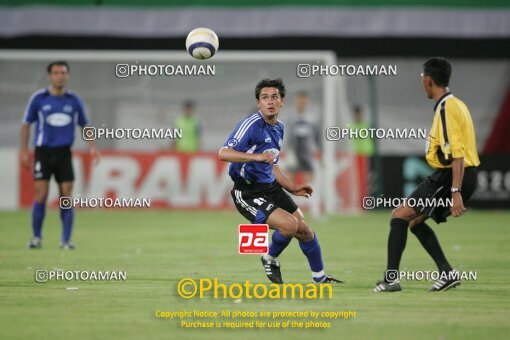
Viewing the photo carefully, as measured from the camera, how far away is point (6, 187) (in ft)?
76.8

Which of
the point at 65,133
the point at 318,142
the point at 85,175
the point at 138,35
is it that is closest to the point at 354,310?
the point at 65,133

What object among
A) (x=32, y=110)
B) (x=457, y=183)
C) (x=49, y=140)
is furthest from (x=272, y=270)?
(x=32, y=110)

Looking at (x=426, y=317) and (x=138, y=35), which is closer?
(x=426, y=317)

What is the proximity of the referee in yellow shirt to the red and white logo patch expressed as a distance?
1.23 m

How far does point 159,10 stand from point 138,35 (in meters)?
0.97

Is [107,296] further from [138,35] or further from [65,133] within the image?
[138,35]

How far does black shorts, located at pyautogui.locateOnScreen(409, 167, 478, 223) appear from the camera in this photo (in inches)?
389

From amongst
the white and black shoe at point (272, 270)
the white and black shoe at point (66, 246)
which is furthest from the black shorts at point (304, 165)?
the white and black shoe at point (272, 270)

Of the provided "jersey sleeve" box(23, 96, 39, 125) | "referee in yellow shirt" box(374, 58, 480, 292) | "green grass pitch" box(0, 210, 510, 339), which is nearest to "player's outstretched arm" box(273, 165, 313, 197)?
"referee in yellow shirt" box(374, 58, 480, 292)

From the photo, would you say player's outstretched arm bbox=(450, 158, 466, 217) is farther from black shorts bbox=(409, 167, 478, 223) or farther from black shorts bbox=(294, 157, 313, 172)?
black shorts bbox=(294, 157, 313, 172)

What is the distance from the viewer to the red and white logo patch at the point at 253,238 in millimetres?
10211

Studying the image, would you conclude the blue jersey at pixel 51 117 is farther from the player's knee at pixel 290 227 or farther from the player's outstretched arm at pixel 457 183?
the player's outstretched arm at pixel 457 183

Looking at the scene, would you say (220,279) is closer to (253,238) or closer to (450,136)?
(253,238)

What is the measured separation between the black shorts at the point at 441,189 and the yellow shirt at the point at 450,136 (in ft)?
0.29
